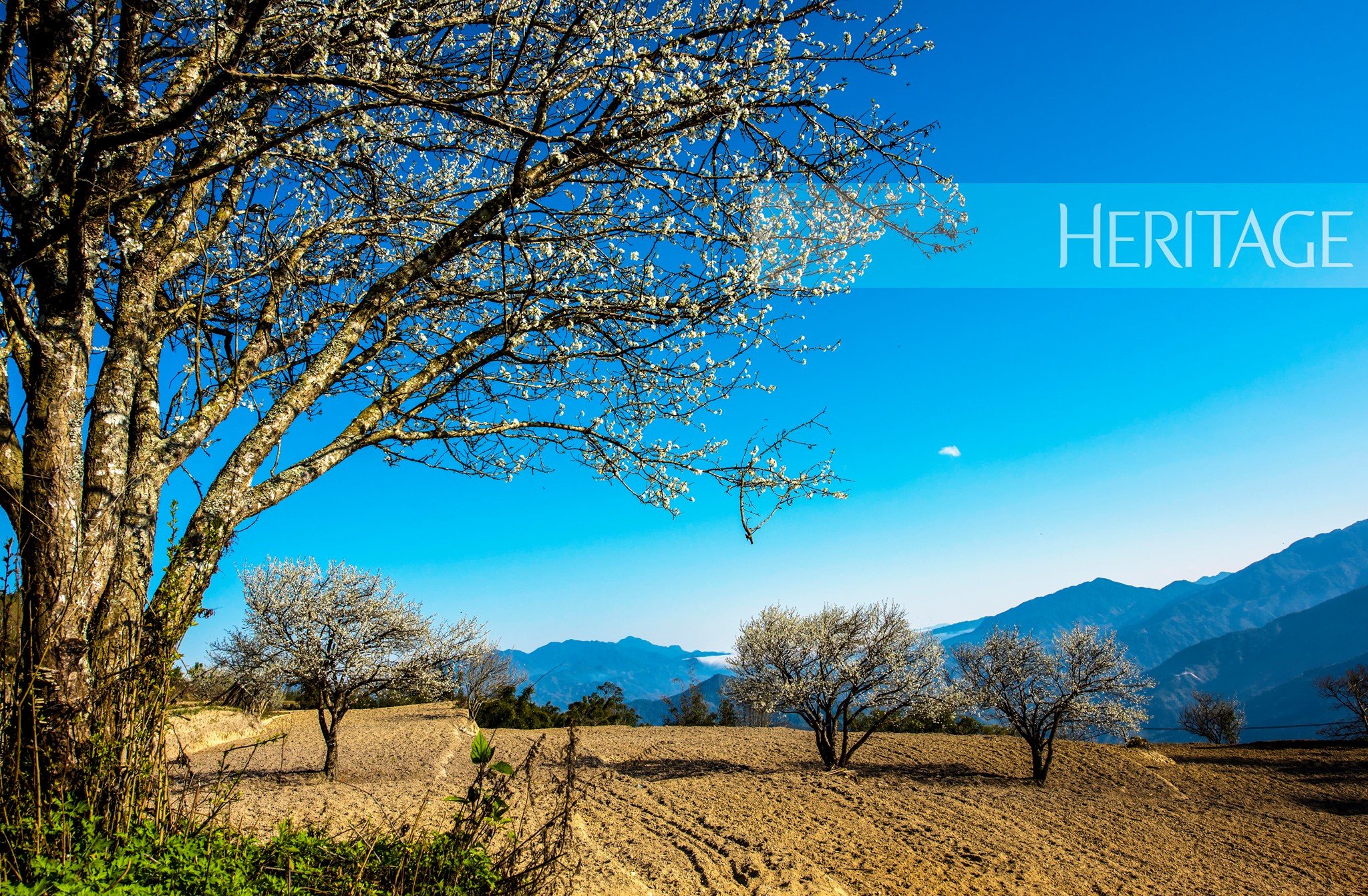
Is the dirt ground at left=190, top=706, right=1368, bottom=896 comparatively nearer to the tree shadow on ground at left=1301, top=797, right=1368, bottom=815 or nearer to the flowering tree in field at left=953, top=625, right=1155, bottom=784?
the tree shadow on ground at left=1301, top=797, right=1368, bottom=815

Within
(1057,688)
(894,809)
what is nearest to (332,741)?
(894,809)

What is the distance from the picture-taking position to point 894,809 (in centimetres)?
1048

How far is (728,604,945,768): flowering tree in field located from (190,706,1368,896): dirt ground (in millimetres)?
1293

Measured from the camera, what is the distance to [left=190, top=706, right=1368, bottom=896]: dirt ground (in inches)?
275

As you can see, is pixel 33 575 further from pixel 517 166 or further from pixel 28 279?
pixel 517 166

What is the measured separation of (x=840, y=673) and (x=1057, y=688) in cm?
539

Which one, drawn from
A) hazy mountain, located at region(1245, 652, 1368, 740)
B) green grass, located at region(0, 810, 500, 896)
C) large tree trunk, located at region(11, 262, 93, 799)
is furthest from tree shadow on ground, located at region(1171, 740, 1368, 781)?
hazy mountain, located at region(1245, 652, 1368, 740)

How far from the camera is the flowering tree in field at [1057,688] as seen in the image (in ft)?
49.1

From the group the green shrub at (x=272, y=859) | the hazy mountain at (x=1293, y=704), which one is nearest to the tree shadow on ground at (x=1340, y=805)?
the green shrub at (x=272, y=859)

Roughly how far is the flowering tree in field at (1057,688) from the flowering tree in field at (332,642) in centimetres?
1290

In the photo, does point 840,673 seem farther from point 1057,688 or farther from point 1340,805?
point 1340,805

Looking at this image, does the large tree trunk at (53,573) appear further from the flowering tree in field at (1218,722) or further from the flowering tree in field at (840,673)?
the flowering tree in field at (1218,722)

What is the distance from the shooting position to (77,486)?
3039 millimetres

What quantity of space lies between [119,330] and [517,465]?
7.91 ft
